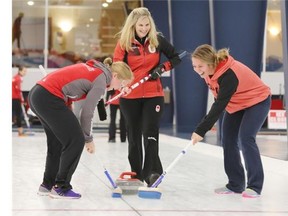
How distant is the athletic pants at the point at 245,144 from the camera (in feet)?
11.5

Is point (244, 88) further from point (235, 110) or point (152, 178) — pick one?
point (152, 178)

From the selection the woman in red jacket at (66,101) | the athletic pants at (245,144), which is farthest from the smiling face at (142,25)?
the athletic pants at (245,144)

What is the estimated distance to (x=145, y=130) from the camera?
3693 millimetres

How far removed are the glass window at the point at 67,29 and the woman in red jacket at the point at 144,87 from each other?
1069 cm

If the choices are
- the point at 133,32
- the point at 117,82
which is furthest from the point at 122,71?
the point at 133,32

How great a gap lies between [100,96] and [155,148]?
0.70m

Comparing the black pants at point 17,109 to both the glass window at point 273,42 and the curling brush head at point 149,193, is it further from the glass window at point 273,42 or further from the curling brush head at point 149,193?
the curling brush head at point 149,193

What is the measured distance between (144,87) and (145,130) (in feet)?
0.89

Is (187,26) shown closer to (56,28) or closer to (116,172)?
(56,28)

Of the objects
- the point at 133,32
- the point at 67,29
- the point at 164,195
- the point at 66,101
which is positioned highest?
the point at 67,29

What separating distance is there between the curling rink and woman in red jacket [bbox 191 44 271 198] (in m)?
0.16

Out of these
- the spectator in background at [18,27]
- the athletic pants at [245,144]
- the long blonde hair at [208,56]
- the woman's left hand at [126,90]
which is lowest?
the athletic pants at [245,144]

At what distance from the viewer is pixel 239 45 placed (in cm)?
873

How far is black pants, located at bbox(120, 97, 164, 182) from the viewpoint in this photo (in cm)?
369
